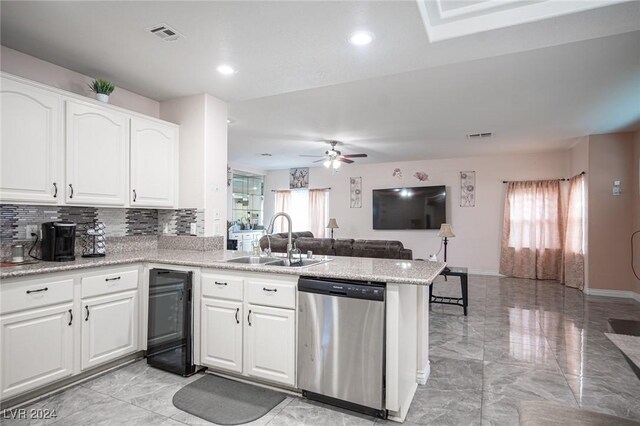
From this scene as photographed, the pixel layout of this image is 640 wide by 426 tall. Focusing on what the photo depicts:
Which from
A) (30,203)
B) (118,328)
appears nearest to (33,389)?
(118,328)

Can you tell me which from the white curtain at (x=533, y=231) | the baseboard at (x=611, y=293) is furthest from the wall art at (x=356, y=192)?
the baseboard at (x=611, y=293)

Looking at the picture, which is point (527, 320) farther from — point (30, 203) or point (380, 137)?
point (30, 203)

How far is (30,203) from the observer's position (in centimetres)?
237

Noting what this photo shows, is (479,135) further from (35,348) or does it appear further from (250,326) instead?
(35,348)

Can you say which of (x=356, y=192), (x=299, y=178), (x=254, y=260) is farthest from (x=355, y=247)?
(x=299, y=178)

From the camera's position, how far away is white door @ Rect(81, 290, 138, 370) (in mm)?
2408

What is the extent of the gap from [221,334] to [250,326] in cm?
29

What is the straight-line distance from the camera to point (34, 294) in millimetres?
2117

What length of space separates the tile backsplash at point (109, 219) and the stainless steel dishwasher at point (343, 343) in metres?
1.73

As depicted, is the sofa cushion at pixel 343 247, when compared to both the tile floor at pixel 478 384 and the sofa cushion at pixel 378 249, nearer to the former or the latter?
the sofa cushion at pixel 378 249

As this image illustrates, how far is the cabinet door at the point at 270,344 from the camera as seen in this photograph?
2.25 meters

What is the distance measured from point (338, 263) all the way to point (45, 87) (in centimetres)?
248

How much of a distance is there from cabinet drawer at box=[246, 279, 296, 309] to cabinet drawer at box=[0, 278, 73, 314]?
4.00 ft

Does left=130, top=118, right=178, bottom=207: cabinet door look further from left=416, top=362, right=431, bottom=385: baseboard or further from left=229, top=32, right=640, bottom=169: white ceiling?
left=416, top=362, right=431, bottom=385: baseboard
